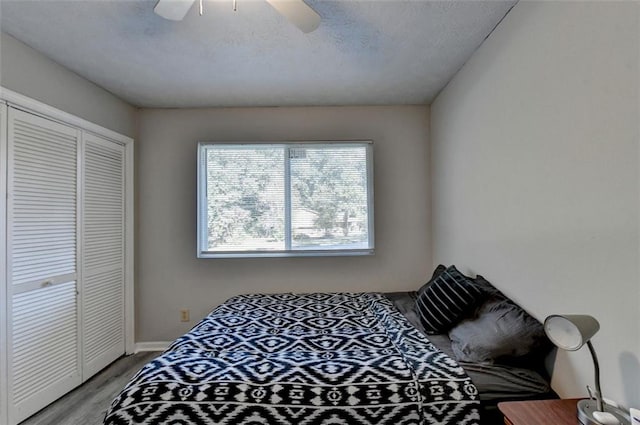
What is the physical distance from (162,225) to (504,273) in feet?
9.79

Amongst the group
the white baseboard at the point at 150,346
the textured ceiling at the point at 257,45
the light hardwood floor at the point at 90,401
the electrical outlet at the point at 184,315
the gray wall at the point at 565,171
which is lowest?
the light hardwood floor at the point at 90,401

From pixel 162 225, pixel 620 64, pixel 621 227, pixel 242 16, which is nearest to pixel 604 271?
pixel 621 227

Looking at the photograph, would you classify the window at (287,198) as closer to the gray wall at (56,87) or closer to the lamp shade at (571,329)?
the gray wall at (56,87)

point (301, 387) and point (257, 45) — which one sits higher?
point (257, 45)

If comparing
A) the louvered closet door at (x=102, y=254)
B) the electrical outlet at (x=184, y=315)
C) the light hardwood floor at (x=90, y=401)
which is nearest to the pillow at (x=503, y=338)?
the light hardwood floor at (x=90, y=401)

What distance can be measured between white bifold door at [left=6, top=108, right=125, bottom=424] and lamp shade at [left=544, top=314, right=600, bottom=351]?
283 cm

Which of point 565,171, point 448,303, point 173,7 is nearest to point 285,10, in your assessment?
point 173,7

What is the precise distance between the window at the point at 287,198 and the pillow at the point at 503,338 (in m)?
1.44

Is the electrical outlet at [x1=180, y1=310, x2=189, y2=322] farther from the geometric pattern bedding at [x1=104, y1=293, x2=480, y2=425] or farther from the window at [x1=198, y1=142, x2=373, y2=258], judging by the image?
the geometric pattern bedding at [x1=104, y1=293, x2=480, y2=425]

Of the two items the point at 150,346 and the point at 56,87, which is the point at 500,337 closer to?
the point at 150,346

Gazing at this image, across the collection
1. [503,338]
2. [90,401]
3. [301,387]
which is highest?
[503,338]

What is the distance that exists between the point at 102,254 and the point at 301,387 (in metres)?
2.29

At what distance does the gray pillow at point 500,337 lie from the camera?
1503 mm

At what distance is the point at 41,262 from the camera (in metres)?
2.18
